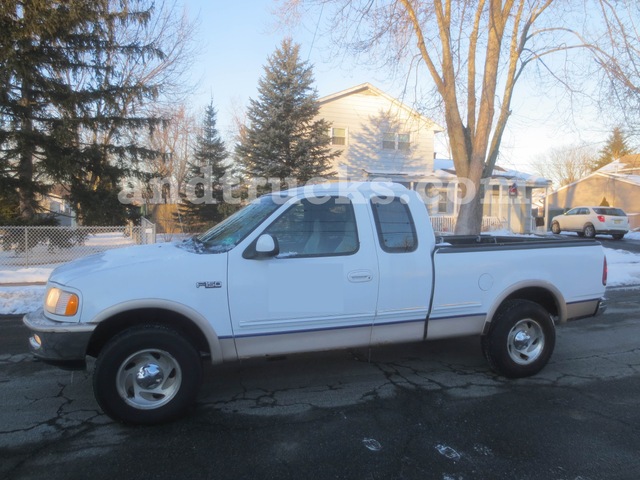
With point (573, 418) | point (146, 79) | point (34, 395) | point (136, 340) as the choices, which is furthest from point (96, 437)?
point (146, 79)

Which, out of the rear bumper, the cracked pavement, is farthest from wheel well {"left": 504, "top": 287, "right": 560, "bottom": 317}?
the cracked pavement

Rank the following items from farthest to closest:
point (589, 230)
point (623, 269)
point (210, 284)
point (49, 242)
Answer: point (589, 230)
point (623, 269)
point (49, 242)
point (210, 284)

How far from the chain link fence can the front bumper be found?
28.2 feet

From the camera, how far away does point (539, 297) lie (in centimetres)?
479

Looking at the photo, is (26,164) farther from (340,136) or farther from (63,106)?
Answer: (340,136)

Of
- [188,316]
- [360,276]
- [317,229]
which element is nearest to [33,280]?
[188,316]

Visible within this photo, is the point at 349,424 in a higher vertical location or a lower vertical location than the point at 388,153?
lower

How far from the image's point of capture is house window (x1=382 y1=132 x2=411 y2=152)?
23859mm

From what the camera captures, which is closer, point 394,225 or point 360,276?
point 360,276

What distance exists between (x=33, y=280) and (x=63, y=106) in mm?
5813

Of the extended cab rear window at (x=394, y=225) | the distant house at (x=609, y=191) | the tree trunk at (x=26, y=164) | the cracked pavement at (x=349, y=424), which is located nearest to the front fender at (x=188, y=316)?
the cracked pavement at (x=349, y=424)

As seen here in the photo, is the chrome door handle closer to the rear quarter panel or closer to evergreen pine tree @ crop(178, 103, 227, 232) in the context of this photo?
the rear quarter panel

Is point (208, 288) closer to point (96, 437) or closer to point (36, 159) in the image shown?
point (96, 437)

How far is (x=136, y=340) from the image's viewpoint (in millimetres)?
3344
